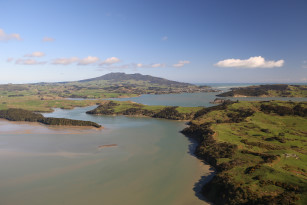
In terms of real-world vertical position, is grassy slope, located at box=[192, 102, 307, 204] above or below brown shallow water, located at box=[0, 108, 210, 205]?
above

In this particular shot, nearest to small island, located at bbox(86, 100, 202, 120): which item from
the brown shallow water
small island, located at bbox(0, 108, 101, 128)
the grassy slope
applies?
the grassy slope

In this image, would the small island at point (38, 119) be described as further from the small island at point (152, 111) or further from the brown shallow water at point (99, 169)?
the small island at point (152, 111)

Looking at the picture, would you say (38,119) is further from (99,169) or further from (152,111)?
(99,169)

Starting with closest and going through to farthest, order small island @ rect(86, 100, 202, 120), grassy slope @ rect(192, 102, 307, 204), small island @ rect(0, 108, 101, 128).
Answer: grassy slope @ rect(192, 102, 307, 204)
small island @ rect(0, 108, 101, 128)
small island @ rect(86, 100, 202, 120)

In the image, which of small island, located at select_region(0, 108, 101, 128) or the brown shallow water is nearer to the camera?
the brown shallow water

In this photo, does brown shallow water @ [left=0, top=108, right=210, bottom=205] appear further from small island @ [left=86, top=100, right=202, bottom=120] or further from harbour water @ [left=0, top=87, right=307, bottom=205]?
small island @ [left=86, top=100, right=202, bottom=120]

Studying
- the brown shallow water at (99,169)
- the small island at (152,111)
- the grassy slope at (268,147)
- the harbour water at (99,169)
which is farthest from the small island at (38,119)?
the grassy slope at (268,147)
